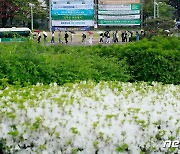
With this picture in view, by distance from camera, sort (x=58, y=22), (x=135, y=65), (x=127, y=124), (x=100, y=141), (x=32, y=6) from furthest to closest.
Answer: (x=32, y=6)
(x=58, y=22)
(x=135, y=65)
(x=127, y=124)
(x=100, y=141)

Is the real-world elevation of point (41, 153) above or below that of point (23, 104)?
below

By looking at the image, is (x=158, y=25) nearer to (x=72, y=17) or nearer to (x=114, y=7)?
(x=114, y=7)

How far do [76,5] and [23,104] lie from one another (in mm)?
25012

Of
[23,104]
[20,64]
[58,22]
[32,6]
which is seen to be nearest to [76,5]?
[58,22]

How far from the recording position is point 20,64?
6.21 metres

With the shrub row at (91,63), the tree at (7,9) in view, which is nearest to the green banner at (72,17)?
the tree at (7,9)

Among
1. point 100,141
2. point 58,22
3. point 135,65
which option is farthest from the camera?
point 58,22

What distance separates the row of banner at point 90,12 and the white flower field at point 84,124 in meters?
24.4

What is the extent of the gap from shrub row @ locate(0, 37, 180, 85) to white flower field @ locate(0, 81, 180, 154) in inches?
53.7

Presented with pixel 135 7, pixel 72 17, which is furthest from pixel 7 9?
pixel 135 7

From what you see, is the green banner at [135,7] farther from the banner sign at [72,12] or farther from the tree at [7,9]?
the tree at [7,9]

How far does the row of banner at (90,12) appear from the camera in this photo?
27969mm

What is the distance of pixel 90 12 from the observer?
28109 millimetres

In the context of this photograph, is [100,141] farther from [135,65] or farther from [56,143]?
[135,65]
